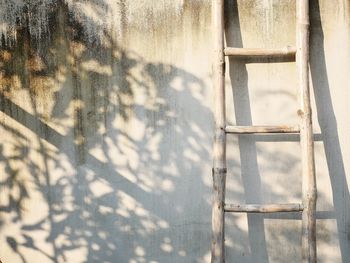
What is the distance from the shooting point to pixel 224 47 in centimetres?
307

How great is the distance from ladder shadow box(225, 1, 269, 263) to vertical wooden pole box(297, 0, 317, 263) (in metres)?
0.34

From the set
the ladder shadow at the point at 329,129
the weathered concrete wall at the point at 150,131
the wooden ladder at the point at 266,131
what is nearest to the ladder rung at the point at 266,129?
the wooden ladder at the point at 266,131

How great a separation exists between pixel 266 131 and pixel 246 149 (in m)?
0.25

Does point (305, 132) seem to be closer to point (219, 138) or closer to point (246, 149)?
point (246, 149)

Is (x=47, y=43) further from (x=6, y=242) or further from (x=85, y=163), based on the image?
(x=6, y=242)

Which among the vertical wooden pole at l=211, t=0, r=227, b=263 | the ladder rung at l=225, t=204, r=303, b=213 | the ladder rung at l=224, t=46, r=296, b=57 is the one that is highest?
the ladder rung at l=224, t=46, r=296, b=57

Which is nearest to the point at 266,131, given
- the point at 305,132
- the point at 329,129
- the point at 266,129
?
the point at 266,129

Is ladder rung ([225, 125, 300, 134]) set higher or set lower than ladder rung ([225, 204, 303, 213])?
higher

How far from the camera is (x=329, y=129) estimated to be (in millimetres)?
3178

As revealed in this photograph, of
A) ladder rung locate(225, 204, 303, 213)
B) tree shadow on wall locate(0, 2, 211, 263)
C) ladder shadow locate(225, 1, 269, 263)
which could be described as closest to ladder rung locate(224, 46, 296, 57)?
ladder shadow locate(225, 1, 269, 263)

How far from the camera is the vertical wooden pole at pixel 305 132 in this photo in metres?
3.00

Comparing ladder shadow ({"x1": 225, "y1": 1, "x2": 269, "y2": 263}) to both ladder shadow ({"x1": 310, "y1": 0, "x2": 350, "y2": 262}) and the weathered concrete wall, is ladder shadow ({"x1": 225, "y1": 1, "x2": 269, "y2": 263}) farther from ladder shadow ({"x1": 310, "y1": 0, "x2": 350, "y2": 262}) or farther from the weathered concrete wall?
ladder shadow ({"x1": 310, "y1": 0, "x2": 350, "y2": 262})

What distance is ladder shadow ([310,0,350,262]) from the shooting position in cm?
314

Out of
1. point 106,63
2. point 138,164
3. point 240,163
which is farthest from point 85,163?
point 240,163
